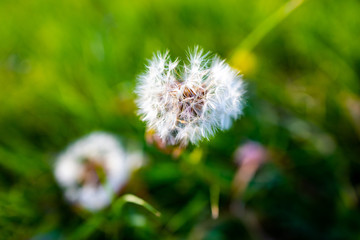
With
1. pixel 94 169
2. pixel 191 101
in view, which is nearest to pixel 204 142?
pixel 191 101

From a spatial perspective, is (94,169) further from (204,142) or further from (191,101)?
(191,101)

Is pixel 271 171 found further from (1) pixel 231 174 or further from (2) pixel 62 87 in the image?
(2) pixel 62 87

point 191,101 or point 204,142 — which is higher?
point 204,142

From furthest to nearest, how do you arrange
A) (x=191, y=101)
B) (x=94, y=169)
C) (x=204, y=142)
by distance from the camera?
(x=94, y=169) → (x=204, y=142) → (x=191, y=101)

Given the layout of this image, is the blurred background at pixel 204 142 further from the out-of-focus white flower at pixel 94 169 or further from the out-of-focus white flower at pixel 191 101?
the out-of-focus white flower at pixel 191 101

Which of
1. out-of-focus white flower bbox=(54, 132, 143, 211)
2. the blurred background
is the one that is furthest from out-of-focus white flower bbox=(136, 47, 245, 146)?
out-of-focus white flower bbox=(54, 132, 143, 211)

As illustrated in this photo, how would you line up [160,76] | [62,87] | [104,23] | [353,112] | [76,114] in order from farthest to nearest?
[104,23] < [62,87] < [76,114] < [353,112] < [160,76]

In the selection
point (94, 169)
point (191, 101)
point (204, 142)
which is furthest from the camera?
point (94, 169)

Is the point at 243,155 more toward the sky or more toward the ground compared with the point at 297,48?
more toward the ground

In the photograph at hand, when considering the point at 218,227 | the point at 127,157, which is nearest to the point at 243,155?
the point at 218,227
